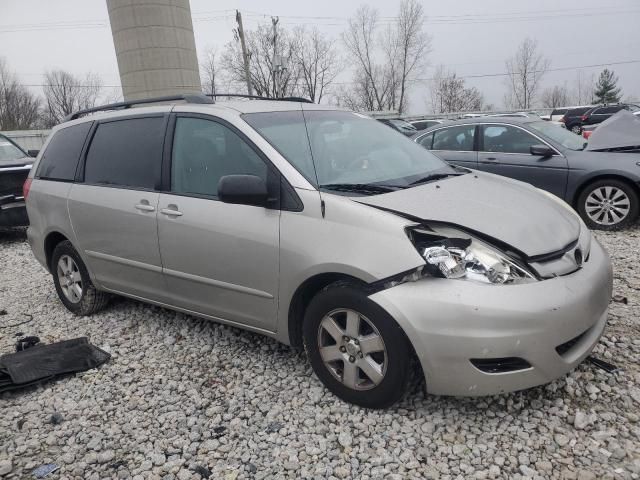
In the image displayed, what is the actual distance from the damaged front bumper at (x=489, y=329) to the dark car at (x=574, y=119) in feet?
91.5

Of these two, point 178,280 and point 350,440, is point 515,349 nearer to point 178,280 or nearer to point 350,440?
point 350,440

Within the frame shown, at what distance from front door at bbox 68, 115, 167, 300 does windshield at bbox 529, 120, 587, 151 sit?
18.1 ft

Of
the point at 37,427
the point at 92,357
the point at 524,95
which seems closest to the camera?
the point at 37,427

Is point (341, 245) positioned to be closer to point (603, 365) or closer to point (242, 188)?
point (242, 188)

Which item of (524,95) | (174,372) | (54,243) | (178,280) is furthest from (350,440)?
(524,95)

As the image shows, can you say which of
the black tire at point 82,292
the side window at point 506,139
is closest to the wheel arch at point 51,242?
the black tire at point 82,292

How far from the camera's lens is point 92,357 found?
366 cm

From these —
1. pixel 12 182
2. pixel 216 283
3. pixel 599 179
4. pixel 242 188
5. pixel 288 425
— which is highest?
pixel 242 188

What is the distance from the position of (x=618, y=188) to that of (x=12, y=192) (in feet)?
29.5

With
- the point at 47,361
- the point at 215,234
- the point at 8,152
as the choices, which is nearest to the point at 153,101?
the point at 215,234

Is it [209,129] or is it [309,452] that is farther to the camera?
[209,129]

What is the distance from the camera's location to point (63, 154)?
4.48 meters

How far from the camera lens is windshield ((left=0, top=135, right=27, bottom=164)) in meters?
8.63

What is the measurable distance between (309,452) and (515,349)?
115 cm
